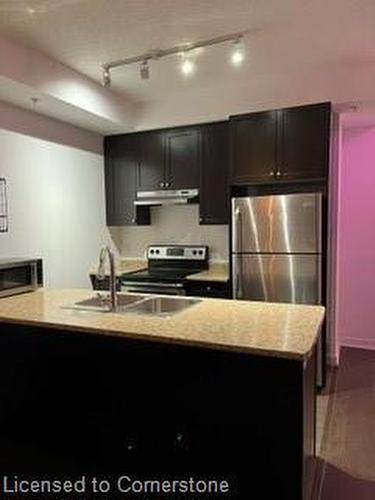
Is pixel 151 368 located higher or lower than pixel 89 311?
lower

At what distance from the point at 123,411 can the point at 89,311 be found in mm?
599

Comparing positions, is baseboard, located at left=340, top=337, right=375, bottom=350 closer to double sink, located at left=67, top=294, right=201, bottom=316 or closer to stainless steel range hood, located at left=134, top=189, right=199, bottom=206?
stainless steel range hood, located at left=134, top=189, right=199, bottom=206

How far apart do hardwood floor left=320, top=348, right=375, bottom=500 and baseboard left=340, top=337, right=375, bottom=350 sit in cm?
62

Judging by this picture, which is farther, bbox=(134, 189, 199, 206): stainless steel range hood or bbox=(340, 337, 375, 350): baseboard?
bbox=(340, 337, 375, 350): baseboard

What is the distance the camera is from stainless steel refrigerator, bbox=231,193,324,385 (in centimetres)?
320

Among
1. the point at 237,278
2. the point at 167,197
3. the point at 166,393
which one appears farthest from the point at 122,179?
the point at 166,393

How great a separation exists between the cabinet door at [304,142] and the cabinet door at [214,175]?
613mm

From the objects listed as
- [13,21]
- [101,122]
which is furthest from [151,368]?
[101,122]

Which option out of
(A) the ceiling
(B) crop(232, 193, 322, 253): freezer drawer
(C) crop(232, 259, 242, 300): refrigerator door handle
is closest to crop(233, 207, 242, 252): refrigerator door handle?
(B) crop(232, 193, 322, 253): freezer drawer

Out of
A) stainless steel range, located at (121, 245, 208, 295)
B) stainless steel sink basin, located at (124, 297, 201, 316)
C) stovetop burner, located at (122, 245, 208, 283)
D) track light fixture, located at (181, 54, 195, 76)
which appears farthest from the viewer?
stovetop burner, located at (122, 245, 208, 283)

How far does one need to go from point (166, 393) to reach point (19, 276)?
5.01ft

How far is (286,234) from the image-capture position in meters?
3.27

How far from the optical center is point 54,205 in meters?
3.75

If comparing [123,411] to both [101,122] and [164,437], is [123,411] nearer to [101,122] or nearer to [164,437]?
[164,437]
